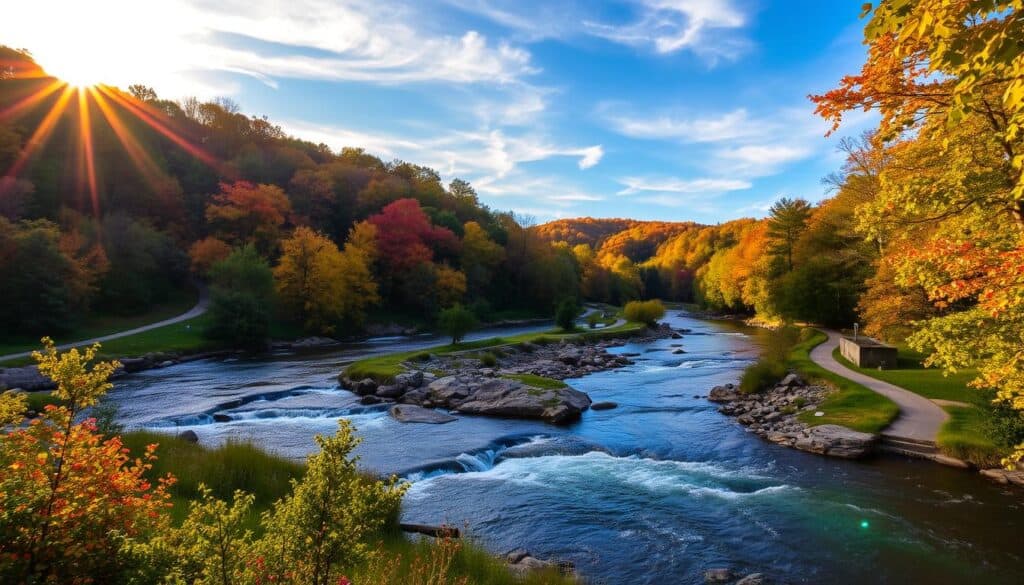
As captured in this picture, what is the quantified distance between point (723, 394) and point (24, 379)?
33.6m

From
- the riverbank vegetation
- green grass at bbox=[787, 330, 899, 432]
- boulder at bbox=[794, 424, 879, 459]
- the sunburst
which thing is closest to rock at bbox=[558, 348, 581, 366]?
green grass at bbox=[787, 330, 899, 432]

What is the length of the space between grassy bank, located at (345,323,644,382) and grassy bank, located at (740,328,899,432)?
17.3 metres

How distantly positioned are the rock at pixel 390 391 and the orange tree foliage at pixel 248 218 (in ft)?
135

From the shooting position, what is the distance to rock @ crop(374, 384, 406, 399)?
2455 cm

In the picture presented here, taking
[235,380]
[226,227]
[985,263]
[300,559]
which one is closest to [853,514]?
[985,263]

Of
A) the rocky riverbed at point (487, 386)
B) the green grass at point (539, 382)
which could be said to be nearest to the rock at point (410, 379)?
the rocky riverbed at point (487, 386)

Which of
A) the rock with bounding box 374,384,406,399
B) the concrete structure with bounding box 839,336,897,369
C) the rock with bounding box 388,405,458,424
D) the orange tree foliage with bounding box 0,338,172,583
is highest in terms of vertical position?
the orange tree foliage with bounding box 0,338,172,583

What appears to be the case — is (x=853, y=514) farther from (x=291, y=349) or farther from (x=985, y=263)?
(x=291, y=349)

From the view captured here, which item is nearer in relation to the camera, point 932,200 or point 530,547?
point 932,200

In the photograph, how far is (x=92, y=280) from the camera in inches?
1658

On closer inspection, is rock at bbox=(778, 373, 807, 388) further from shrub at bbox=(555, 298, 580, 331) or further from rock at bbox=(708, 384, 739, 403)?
shrub at bbox=(555, 298, 580, 331)

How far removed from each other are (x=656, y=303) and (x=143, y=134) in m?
73.2

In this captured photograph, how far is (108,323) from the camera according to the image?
44.5 m

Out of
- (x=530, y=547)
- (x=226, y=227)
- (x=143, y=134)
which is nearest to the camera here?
(x=530, y=547)
